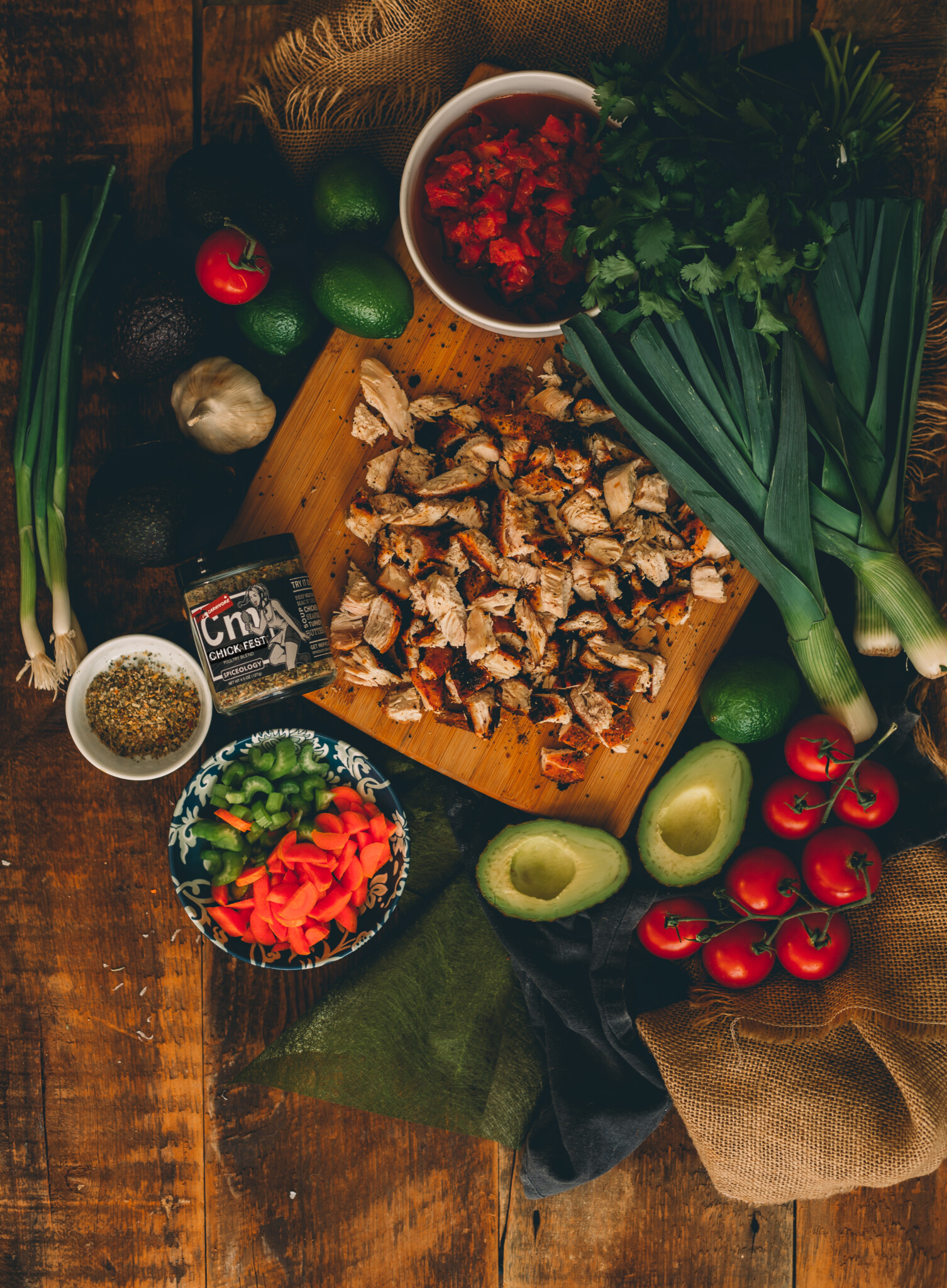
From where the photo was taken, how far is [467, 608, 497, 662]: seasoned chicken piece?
165 centimetres

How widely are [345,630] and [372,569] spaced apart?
15 cm

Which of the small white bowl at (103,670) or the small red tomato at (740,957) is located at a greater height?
the small white bowl at (103,670)

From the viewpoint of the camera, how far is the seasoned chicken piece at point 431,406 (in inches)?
65.8

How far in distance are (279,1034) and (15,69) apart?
7.09 ft

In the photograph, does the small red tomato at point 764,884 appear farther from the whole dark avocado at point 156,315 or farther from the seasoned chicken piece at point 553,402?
the whole dark avocado at point 156,315

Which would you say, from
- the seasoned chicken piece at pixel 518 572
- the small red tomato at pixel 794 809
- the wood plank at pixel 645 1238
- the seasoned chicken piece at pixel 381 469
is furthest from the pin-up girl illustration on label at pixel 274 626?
the wood plank at pixel 645 1238

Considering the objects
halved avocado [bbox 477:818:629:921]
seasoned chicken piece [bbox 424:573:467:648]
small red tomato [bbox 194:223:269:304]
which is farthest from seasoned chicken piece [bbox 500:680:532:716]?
small red tomato [bbox 194:223:269:304]

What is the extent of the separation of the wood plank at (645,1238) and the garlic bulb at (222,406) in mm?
1792

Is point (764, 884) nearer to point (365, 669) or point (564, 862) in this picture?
point (564, 862)

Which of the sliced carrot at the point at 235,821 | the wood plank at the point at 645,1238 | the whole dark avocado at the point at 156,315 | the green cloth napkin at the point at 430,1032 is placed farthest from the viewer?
the wood plank at the point at 645,1238

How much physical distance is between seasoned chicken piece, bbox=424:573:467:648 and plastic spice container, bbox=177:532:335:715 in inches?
8.9

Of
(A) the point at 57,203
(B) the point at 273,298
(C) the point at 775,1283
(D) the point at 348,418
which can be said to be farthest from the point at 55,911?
(C) the point at 775,1283

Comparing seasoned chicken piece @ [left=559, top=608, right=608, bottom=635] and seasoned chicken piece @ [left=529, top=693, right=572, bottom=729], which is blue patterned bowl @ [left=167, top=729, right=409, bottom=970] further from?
seasoned chicken piece @ [left=559, top=608, right=608, bottom=635]

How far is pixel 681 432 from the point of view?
5.14 feet
